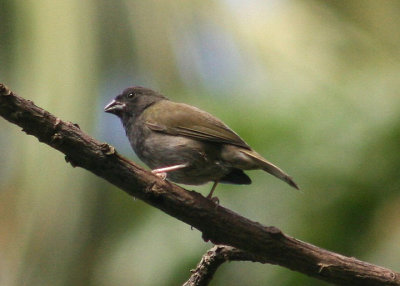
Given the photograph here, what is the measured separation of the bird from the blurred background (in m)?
0.42

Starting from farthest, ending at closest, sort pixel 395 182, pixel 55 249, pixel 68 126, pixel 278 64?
pixel 278 64 → pixel 395 182 → pixel 55 249 → pixel 68 126

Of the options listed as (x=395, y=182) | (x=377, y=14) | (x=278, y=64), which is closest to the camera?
(x=395, y=182)

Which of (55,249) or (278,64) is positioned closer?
(55,249)

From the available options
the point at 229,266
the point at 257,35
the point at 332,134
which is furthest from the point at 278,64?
the point at 229,266

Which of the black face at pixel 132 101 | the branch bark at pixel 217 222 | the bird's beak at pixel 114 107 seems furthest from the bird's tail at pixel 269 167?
the bird's beak at pixel 114 107

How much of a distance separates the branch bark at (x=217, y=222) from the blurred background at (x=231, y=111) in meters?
1.41

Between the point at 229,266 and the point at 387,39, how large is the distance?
253 centimetres

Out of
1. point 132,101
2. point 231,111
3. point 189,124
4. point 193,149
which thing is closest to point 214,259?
point 193,149

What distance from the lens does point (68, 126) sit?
3568 millimetres

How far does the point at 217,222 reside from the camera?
13.0ft

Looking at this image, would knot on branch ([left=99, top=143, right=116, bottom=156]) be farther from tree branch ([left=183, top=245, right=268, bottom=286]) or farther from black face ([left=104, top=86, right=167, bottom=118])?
black face ([left=104, top=86, right=167, bottom=118])

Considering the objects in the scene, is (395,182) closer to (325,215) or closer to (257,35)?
(325,215)

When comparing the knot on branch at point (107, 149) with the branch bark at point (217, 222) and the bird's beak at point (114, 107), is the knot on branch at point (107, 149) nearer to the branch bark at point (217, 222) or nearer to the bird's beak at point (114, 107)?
the branch bark at point (217, 222)

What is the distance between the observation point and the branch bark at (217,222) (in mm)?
3617
